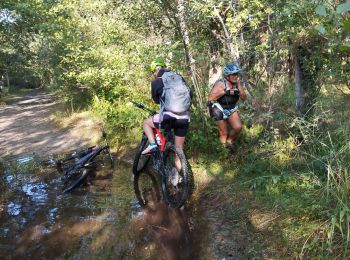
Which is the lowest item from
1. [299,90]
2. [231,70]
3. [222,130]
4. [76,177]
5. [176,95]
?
[76,177]

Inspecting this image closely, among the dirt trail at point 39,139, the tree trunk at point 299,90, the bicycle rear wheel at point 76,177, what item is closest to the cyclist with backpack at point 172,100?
the bicycle rear wheel at point 76,177

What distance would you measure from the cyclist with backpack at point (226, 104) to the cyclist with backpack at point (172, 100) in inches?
30.7

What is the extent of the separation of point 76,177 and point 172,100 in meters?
2.58

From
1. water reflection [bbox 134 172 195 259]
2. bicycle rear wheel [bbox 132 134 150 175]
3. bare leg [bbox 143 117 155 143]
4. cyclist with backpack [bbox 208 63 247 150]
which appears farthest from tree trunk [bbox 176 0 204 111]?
water reflection [bbox 134 172 195 259]

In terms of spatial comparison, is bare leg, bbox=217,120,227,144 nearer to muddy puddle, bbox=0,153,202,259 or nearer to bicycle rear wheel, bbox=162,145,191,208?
bicycle rear wheel, bbox=162,145,191,208

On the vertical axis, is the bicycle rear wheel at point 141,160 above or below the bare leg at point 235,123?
below

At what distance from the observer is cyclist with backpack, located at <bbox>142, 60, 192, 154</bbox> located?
520 centimetres

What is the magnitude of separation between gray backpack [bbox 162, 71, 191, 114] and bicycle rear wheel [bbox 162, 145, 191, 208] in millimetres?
570

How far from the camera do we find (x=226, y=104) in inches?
242

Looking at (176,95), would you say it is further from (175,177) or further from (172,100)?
(175,177)

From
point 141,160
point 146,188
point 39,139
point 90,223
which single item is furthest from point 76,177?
point 39,139

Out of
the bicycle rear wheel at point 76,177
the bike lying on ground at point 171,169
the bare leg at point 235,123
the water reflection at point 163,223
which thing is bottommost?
the water reflection at point 163,223

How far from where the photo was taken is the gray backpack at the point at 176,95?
5.19 m

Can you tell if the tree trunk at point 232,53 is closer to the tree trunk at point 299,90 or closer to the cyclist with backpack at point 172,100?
the tree trunk at point 299,90
